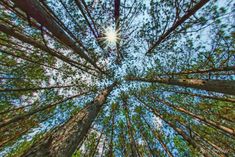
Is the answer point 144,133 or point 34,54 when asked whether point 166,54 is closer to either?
point 144,133

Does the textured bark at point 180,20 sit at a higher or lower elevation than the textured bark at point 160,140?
higher

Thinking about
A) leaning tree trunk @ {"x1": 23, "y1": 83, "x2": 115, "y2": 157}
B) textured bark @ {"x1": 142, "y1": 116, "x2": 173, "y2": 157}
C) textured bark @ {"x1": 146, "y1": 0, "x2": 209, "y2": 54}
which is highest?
textured bark @ {"x1": 146, "y1": 0, "x2": 209, "y2": 54}

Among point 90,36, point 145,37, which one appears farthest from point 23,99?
point 145,37

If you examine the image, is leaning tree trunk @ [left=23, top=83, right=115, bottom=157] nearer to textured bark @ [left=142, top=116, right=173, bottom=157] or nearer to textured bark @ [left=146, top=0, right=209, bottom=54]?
textured bark @ [left=146, top=0, right=209, bottom=54]

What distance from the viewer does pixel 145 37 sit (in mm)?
7809

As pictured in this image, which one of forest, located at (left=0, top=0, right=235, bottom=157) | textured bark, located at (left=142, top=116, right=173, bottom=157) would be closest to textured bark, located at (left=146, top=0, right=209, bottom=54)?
forest, located at (left=0, top=0, right=235, bottom=157)

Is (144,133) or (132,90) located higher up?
(132,90)

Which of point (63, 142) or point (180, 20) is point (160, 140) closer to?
point (180, 20)

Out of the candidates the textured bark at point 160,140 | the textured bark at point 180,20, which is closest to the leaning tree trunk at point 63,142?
the textured bark at point 180,20

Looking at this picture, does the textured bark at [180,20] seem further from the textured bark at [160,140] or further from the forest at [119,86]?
the textured bark at [160,140]

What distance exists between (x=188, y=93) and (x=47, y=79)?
8.10m

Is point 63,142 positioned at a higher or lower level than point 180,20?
lower

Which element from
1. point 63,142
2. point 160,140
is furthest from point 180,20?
point 160,140

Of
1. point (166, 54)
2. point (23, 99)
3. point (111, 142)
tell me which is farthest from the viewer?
point (111, 142)
